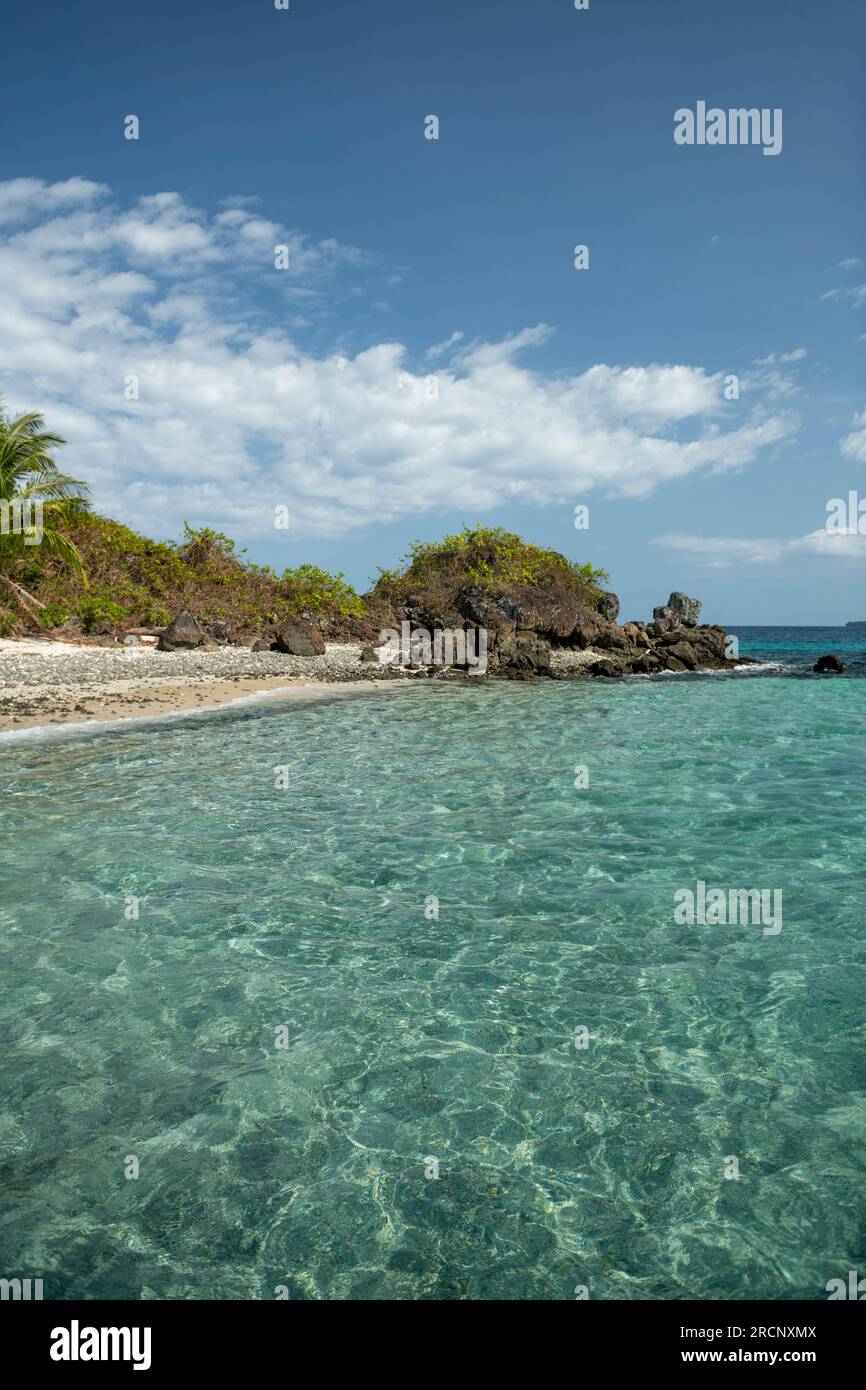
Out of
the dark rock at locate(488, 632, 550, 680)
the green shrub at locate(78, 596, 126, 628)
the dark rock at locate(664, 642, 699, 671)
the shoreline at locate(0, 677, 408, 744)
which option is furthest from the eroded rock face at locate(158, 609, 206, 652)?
the dark rock at locate(664, 642, 699, 671)

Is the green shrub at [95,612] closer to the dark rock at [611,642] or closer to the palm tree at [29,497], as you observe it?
the palm tree at [29,497]

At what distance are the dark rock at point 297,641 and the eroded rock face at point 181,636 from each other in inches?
138

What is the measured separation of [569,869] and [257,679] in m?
20.4

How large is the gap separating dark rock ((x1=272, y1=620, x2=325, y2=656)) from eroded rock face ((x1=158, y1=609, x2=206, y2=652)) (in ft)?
11.5

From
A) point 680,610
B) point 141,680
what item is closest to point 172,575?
point 141,680

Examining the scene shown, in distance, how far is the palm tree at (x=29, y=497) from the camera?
30.6 meters

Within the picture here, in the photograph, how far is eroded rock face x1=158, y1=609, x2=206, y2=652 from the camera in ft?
108

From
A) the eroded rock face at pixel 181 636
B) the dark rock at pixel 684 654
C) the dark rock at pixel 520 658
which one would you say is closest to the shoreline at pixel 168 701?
the dark rock at pixel 520 658

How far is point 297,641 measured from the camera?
114 ft

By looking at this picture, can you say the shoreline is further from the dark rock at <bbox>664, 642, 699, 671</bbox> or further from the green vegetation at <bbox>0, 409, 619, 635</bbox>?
the dark rock at <bbox>664, 642, 699, 671</bbox>

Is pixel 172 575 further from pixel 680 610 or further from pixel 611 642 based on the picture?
pixel 680 610
